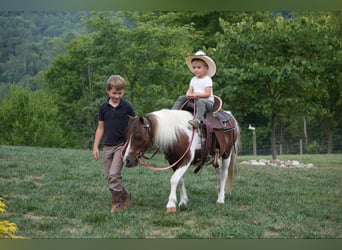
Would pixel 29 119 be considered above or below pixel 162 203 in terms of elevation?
above

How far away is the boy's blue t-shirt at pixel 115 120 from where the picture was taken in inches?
238

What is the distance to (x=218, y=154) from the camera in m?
6.65

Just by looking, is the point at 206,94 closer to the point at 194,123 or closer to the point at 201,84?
the point at 201,84

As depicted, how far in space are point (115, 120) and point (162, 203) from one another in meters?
1.21

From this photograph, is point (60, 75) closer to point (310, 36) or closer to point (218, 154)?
point (310, 36)

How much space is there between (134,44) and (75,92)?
11.9 feet

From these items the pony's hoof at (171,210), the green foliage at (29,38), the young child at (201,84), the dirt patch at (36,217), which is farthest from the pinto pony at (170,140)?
the green foliage at (29,38)

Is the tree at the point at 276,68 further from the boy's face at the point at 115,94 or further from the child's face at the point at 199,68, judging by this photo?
the boy's face at the point at 115,94

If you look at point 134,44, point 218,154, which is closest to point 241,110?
point 134,44

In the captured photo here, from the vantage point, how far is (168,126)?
594 centimetres

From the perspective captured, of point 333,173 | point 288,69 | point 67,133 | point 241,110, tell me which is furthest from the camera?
point 67,133

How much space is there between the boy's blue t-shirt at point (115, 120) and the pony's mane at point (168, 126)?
301 mm

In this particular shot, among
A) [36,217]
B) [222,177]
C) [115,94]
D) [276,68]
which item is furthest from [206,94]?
[276,68]

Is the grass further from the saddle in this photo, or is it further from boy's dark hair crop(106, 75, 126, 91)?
boy's dark hair crop(106, 75, 126, 91)
